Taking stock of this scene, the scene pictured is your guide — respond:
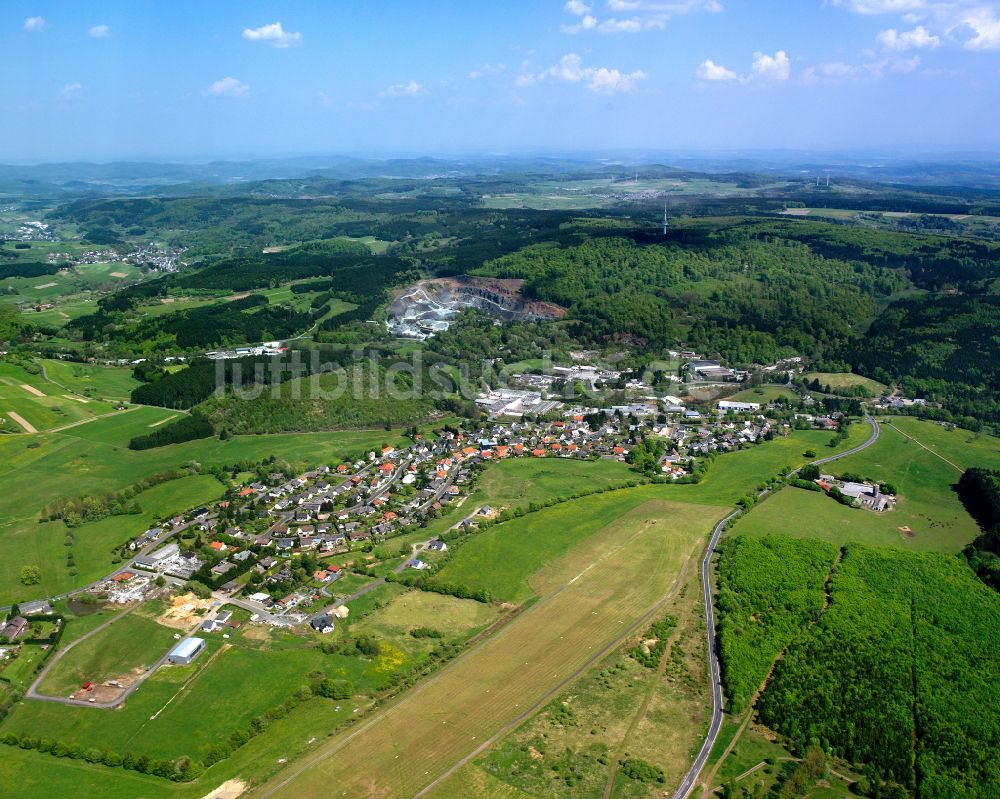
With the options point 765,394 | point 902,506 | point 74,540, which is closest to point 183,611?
point 74,540

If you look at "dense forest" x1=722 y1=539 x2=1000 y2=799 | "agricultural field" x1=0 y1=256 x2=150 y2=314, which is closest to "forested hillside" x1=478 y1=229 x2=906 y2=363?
"dense forest" x1=722 y1=539 x2=1000 y2=799

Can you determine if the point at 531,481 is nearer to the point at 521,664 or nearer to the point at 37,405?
the point at 521,664

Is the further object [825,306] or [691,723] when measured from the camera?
[825,306]

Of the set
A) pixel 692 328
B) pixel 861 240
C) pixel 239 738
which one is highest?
pixel 861 240

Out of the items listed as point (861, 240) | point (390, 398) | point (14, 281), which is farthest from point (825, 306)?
point (14, 281)

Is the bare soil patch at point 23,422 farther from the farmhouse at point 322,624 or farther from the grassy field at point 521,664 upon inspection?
the grassy field at point 521,664

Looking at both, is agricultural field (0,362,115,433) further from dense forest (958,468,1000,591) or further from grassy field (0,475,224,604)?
dense forest (958,468,1000,591)

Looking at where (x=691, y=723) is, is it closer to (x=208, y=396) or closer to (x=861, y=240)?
(x=208, y=396)
